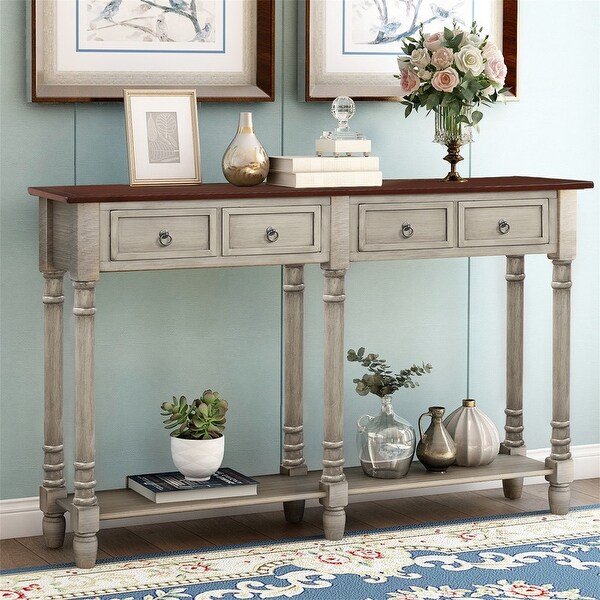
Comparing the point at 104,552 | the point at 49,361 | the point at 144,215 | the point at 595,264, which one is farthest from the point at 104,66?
the point at 595,264

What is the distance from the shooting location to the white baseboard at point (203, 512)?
3.41m

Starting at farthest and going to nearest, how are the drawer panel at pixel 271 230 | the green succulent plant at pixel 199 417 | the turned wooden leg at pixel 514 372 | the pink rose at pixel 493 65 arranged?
the turned wooden leg at pixel 514 372 → the pink rose at pixel 493 65 → the green succulent plant at pixel 199 417 → the drawer panel at pixel 271 230

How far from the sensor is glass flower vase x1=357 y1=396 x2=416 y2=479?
3.49 meters

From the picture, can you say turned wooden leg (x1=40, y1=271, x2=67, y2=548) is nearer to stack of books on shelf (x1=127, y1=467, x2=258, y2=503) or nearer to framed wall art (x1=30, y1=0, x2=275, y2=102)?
stack of books on shelf (x1=127, y1=467, x2=258, y2=503)

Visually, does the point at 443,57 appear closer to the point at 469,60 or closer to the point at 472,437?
the point at 469,60

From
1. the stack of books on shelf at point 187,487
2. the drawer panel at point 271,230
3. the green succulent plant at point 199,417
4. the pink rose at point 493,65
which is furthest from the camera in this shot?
the pink rose at point 493,65

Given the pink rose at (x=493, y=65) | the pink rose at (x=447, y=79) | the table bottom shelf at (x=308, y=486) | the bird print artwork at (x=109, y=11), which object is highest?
the bird print artwork at (x=109, y=11)

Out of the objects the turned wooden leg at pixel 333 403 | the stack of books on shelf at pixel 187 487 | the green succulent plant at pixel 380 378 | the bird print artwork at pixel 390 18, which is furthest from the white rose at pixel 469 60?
the stack of books on shelf at pixel 187 487

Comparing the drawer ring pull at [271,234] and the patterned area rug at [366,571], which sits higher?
the drawer ring pull at [271,234]

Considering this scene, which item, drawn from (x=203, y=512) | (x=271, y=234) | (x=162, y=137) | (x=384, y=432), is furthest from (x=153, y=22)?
(x=203, y=512)

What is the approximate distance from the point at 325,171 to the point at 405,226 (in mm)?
266

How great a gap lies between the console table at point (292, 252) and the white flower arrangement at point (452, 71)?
0.24m

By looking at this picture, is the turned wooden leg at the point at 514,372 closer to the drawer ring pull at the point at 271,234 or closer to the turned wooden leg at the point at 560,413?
the turned wooden leg at the point at 560,413

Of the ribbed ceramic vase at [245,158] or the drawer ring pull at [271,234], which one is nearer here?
the drawer ring pull at [271,234]
